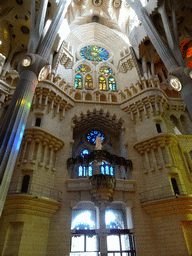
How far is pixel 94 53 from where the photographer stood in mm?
20031

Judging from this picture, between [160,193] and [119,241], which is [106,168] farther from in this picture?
[119,241]

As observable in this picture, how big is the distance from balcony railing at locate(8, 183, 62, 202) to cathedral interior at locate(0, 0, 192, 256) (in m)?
0.06

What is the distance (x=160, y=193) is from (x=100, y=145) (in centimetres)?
470

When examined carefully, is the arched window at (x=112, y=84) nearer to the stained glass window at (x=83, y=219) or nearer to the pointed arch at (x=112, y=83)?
the pointed arch at (x=112, y=83)

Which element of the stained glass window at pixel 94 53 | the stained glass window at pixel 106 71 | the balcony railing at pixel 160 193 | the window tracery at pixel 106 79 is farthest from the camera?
the stained glass window at pixel 94 53

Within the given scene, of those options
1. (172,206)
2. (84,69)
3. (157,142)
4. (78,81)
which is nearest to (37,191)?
(172,206)

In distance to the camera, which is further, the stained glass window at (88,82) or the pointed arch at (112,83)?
the pointed arch at (112,83)

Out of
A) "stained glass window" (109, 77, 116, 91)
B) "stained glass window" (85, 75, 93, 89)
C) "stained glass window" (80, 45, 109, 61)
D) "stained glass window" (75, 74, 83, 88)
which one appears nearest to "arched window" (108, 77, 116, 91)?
"stained glass window" (109, 77, 116, 91)

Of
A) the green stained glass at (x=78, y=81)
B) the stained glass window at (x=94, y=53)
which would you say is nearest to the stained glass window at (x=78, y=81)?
the green stained glass at (x=78, y=81)

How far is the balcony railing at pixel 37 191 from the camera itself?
9.93 m

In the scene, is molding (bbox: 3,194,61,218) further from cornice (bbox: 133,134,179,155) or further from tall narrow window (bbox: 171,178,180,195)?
tall narrow window (bbox: 171,178,180,195)

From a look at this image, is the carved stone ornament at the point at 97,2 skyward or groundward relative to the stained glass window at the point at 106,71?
skyward

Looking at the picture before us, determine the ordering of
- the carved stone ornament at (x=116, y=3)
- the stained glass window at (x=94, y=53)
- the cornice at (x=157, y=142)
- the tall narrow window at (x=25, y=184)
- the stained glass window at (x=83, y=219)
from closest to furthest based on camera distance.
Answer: the tall narrow window at (x=25, y=184)
the cornice at (x=157, y=142)
the stained glass window at (x=83, y=219)
the stained glass window at (x=94, y=53)
the carved stone ornament at (x=116, y=3)

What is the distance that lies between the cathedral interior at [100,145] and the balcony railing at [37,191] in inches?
2.3
